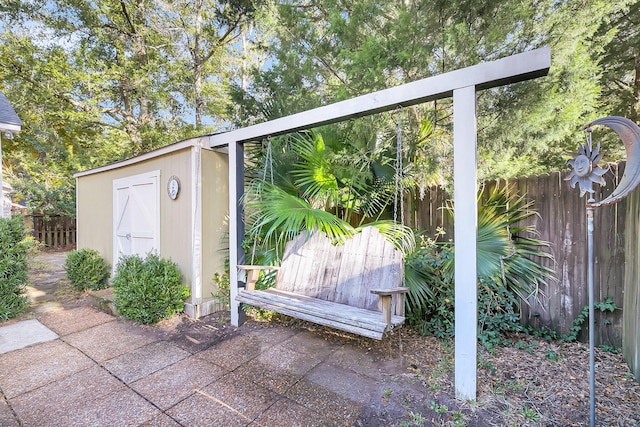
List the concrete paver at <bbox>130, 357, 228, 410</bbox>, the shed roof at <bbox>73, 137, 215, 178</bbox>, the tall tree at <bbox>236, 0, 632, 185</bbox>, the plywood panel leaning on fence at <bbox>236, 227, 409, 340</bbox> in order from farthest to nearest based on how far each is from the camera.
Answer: the shed roof at <bbox>73, 137, 215, 178</bbox>
the tall tree at <bbox>236, 0, 632, 185</bbox>
the plywood panel leaning on fence at <bbox>236, 227, 409, 340</bbox>
the concrete paver at <bbox>130, 357, 228, 410</bbox>

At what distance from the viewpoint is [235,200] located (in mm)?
3207

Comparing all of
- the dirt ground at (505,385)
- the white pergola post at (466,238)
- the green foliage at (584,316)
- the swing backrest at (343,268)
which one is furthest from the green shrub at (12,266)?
the green foliage at (584,316)

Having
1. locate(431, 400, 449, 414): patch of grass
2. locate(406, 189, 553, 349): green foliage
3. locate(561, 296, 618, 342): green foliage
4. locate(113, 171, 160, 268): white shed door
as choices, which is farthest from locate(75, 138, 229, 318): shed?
locate(561, 296, 618, 342): green foliage

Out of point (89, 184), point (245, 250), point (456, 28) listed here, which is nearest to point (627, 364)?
point (456, 28)

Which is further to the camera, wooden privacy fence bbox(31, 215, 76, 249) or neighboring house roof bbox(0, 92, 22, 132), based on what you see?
wooden privacy fence bbox(31, 215, 76, 249)

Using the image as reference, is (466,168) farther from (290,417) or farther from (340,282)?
(290,417)

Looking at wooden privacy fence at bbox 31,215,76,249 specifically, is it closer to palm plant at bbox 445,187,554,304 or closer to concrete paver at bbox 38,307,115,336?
concrete paver at bbox 38,307,115,336

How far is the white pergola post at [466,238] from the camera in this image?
1896 millimetres

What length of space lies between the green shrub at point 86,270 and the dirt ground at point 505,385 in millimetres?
2911

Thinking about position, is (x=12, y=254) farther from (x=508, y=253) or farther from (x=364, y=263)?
(x=508, y=253)

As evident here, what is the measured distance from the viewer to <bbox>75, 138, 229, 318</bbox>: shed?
352 centimetres

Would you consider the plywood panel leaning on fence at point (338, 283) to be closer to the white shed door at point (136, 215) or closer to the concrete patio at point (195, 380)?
the concrete patio at point (195, 380)

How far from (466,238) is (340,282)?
4.27 feet

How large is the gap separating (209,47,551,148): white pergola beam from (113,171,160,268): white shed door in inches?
85.1
